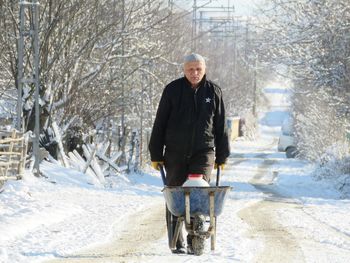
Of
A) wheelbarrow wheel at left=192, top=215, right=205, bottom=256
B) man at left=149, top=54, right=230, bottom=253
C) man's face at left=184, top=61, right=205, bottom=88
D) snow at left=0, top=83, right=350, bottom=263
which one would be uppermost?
man's face at left=184, top=61, right=205, bottom=88

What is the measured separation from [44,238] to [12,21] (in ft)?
43.0

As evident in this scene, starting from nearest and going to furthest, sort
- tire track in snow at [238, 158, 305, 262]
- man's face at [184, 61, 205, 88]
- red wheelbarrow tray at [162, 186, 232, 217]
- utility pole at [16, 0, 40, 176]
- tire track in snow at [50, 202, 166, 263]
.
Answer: red wheelbarrow tray at [162, 186, 232, 217] < man's face at [184, 61, 205, 88] < tire track in snow at [50, 202, 166, 263] < tire track in snow at [238, 158, 305, 262] < utility pole at [16, 0, 40, 176]

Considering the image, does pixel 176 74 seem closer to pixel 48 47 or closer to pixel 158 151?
pixel 48 47

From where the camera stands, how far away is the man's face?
823 centimetres

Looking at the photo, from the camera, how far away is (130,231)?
36.0 ft

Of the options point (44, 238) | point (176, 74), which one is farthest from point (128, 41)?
point (44, 238)

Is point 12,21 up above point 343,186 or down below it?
above

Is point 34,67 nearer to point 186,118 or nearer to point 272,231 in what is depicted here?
point 272,231

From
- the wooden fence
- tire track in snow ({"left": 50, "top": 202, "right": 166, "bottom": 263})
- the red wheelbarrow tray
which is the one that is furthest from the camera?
the wooden fence

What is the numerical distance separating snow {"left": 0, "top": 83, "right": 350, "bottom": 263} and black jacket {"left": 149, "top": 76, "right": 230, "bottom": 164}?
3.66 feet

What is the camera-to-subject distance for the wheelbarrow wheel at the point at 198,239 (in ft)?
26.2

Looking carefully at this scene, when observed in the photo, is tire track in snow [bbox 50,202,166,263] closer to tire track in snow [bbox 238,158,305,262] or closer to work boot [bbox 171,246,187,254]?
work boot [bbox 171,246,187,254]

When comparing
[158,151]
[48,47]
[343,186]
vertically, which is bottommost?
[343,186]

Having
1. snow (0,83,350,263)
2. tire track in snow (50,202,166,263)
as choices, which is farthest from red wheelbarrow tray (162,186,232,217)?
tire track in snow (50,202,166,263)
